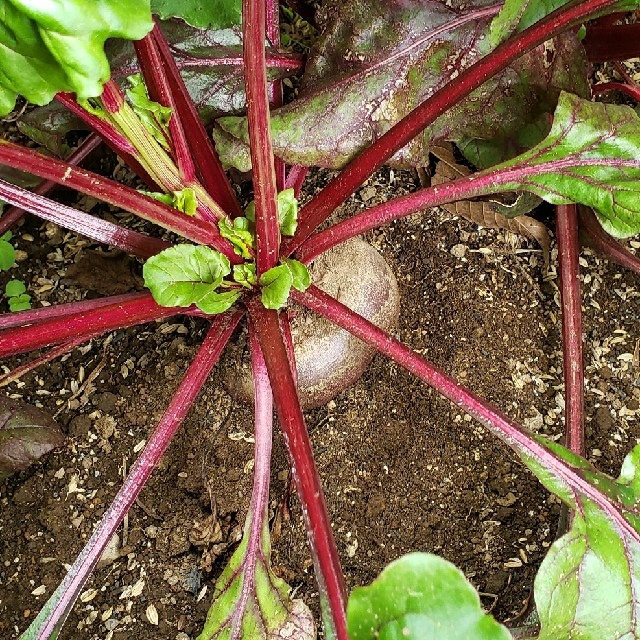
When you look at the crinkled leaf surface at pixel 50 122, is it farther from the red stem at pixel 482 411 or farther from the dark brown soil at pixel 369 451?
the red stem at pixel 482 411

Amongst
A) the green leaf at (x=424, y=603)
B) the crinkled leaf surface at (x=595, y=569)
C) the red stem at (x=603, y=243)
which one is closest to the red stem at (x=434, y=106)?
the red stem at (x=603, y=243)

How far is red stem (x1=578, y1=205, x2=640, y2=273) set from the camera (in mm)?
1457

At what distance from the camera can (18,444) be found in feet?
4.82

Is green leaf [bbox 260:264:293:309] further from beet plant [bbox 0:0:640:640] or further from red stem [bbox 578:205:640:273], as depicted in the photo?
red stem [bbox 578:205:640:273]

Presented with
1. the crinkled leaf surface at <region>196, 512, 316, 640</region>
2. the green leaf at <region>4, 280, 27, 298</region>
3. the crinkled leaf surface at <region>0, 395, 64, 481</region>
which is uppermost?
the green leaf at <region>4, 280, 27, 298</region>

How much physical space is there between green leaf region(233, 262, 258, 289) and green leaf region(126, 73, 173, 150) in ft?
0.76

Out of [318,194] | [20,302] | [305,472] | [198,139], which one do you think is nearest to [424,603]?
[305,472]

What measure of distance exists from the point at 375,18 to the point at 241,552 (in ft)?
3.25

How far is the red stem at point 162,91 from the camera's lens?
1135mm

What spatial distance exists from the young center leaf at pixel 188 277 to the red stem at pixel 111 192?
0.04m

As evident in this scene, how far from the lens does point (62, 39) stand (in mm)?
762

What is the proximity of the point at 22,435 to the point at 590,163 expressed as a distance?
118 cm

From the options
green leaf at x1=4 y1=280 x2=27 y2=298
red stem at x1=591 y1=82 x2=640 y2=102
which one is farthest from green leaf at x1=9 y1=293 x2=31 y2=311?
red stem at x1=591 y1=82 x2=640 y2=102

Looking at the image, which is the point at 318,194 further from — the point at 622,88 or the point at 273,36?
the point at 622,88
